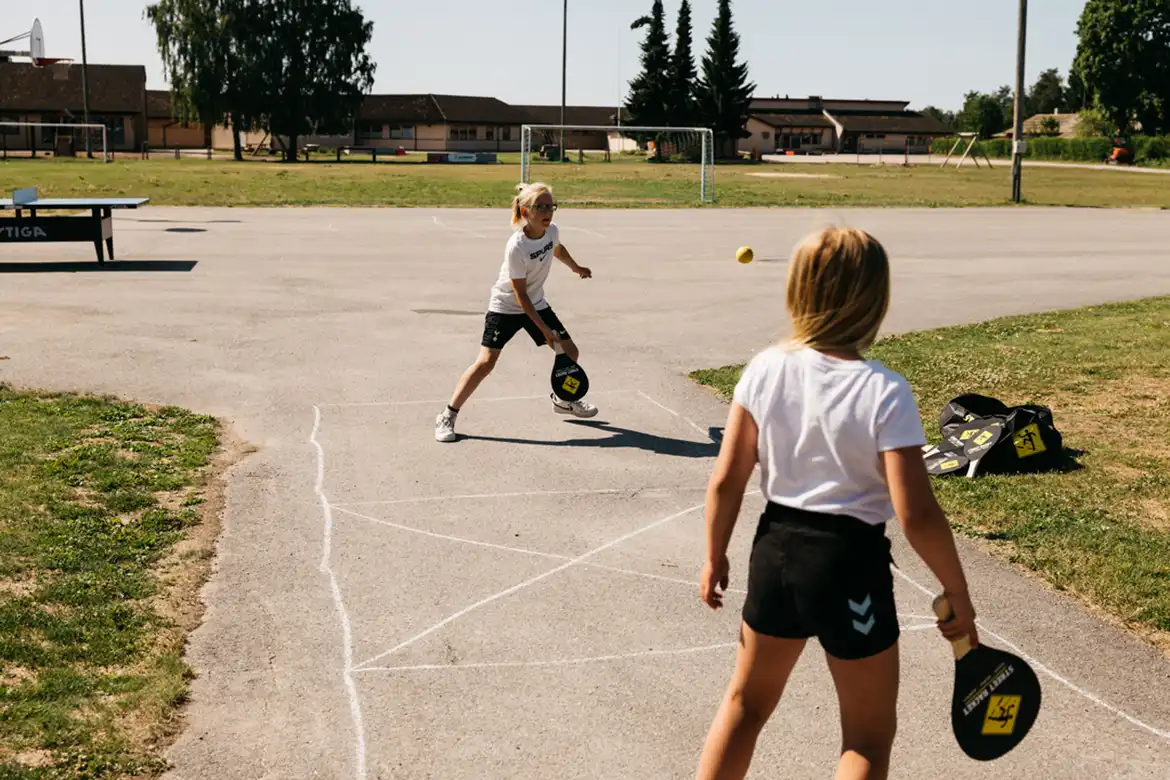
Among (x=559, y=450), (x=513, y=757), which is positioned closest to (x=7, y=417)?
(x=559, y=450)

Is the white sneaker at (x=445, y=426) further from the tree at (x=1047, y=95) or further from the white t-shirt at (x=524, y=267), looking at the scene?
the tree at (x=1047, y=95)

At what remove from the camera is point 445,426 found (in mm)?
8984

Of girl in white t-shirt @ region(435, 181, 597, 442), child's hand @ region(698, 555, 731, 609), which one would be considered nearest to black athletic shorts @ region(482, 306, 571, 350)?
girl in white t-shirt @ region(435, 181, 597, 442)

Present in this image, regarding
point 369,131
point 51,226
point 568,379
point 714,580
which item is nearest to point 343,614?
point 714,580

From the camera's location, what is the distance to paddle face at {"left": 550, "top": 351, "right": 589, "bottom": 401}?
30.1ft

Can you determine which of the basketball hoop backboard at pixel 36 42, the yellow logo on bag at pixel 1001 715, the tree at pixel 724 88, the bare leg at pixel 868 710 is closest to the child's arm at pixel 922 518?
the bare leg at pixel 868 710

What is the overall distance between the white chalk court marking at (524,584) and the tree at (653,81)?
286 ft

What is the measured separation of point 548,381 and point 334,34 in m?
75.2

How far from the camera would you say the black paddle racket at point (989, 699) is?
11.1 feet

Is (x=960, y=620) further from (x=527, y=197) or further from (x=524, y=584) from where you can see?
(x=527, y=197)

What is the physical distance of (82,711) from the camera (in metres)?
4.57

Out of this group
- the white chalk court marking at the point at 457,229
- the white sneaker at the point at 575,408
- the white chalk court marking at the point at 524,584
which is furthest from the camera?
the white chalk court marking at the point at 457,229

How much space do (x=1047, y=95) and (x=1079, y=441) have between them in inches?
7052

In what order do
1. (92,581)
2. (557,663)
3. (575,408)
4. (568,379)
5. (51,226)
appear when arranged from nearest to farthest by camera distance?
(557,663) < (92,581) < (568,379) < (575,408) < (51,226)
